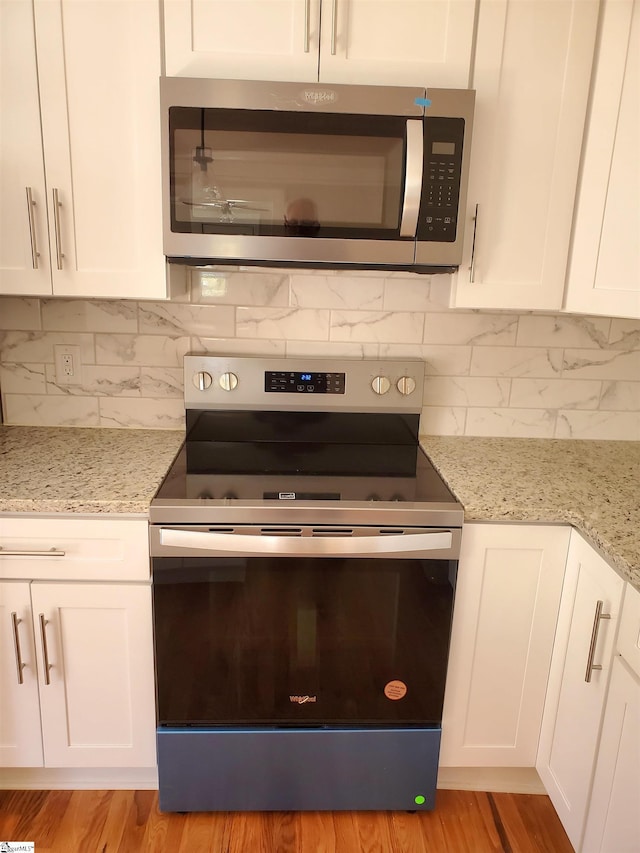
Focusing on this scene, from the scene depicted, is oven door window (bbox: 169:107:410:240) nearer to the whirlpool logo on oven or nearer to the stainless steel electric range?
the stainless steel electric range

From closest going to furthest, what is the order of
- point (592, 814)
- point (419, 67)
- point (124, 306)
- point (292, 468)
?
point (592, 814)
point (419, 67)
point (292, 468)
point (124, 306)

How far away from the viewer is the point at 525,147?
145 centimetres

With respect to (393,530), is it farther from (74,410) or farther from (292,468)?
(74,410)

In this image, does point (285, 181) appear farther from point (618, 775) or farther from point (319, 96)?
point (618, 775)

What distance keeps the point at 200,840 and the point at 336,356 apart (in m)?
1.41

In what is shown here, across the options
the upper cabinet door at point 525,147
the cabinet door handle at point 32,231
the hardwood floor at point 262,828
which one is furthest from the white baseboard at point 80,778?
the upper cabinet door at point 525,147

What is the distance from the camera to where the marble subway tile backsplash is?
70.6 inches

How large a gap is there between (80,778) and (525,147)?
6.88ft

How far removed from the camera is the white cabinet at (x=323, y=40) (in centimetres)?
136

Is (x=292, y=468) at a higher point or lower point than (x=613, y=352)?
lower

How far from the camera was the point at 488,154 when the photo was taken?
4.75 ft

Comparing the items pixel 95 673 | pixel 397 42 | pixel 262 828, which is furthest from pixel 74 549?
pixel 397 42

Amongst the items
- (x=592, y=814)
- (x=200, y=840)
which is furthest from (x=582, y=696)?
(x=200, y=840)

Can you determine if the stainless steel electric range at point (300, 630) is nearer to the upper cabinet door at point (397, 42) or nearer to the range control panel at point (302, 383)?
the range control panel at point (302, 383)
